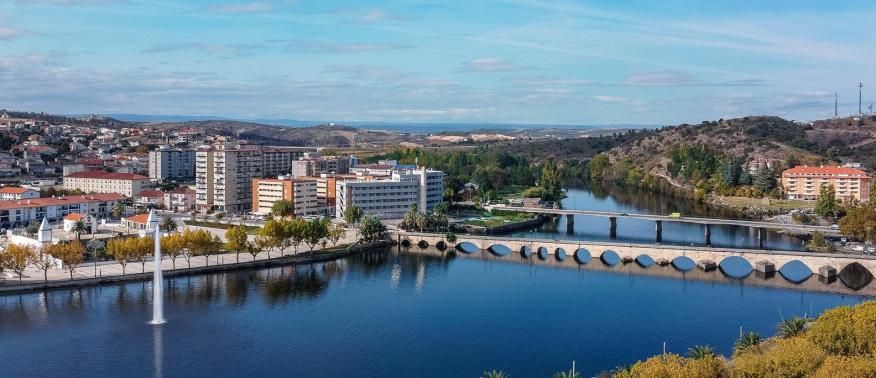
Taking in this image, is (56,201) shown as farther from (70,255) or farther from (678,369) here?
(678,369)

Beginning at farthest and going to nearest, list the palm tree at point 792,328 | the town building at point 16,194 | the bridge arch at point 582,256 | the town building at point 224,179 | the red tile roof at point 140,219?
the town building at point 224,179 < the town building at point 16,194 < the red tile roof at point 140,219 < the bridge arch at point 582,256 < the palm tree at point 792,328

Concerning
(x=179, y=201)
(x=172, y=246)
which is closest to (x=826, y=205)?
(x=172, y=246)

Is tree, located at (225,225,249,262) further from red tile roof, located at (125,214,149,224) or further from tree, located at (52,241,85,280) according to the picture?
red tile roof, located at (125,214,149,224)

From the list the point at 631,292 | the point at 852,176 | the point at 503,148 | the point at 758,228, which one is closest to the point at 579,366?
the point at 631,292

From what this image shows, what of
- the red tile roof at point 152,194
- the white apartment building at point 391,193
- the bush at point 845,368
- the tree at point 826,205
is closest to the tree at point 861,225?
the tree at point 826,205

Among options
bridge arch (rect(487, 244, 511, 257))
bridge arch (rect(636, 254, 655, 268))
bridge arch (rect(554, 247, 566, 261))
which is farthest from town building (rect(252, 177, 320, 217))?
bridge arch (rect(636, 254, 655, 268))

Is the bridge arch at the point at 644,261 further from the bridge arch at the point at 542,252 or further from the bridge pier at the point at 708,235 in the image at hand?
the bridge pier at the point at 708,235
